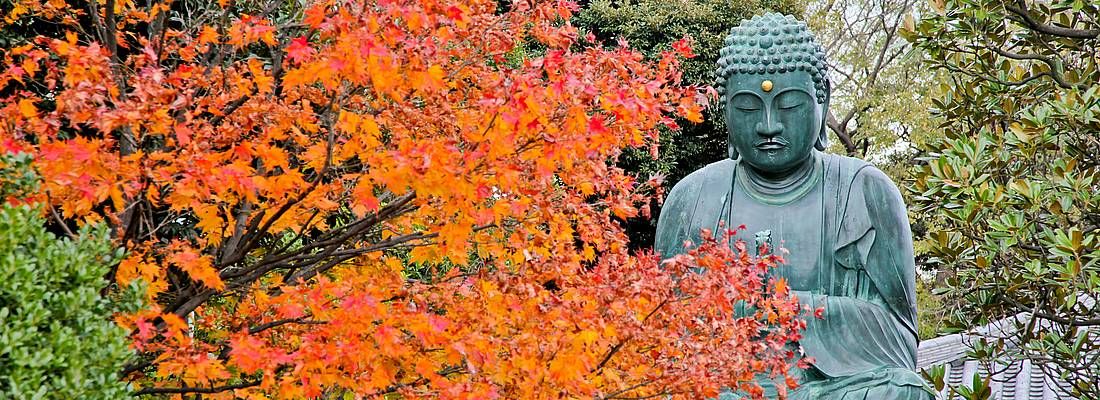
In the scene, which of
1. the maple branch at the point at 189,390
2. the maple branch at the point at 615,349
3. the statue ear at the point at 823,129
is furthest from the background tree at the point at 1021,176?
the maple branch at the point at 189,390

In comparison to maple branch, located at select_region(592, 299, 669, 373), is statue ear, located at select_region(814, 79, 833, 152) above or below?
above

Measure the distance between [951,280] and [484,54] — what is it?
3.07 meters

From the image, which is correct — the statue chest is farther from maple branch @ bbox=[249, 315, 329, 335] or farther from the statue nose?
maple branch @ bbox=[249, 315, 329, 335]

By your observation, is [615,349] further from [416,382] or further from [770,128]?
[770,128]

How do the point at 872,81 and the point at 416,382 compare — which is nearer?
the point at 416,382

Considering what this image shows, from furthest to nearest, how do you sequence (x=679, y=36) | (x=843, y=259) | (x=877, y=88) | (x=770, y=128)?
1. (x=877, y=88)
2. (x=679, y=36)
3. (x=843, y=259)
4. (x=770, y=128)

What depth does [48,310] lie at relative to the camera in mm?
4043

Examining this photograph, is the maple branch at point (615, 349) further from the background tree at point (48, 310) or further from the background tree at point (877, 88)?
the background tree at point (877, 88)

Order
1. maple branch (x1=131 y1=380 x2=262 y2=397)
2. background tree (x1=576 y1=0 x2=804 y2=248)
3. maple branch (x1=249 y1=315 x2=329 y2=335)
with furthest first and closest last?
background tree (x1=576 y1=0 x2=804 y2=248) < maple branch (x1=249 y1=315 x2=329 y2=335) < maple branch (x1=131 y1=380 x2=262 y2=397)

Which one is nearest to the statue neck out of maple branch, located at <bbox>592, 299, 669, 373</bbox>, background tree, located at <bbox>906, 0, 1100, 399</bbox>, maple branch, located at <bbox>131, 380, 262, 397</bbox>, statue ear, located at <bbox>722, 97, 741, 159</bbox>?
statue ear, located at <bbox>722, 97, 741, 159</bbox>

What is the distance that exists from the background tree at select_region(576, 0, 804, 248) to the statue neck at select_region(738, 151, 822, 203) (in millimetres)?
7658

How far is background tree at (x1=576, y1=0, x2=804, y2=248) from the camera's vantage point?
14711 millimetres

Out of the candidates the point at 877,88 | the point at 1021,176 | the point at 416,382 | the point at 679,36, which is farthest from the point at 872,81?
the point at 416,382

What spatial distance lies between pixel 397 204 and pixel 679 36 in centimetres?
988
